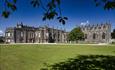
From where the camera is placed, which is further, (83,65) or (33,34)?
(33,34)

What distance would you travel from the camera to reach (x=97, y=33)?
101 meters

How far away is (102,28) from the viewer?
9912 centimetres

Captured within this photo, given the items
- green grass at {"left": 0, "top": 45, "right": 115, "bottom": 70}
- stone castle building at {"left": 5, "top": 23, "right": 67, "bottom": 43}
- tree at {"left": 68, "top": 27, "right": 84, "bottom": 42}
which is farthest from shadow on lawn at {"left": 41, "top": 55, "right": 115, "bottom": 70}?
stone castle building at {"left": 5, "top": 23, "right": 67, "bottom": 43}

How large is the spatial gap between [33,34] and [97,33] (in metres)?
29.8

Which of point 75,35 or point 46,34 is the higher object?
point 46,34

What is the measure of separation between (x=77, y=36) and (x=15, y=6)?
86.0 meters

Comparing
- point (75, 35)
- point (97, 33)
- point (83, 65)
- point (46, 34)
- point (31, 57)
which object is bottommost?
point (83, 65)

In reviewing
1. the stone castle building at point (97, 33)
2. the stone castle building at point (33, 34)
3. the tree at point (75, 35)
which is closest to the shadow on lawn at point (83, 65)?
the tree at point (75, 35)

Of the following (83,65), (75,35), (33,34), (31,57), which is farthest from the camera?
(33,34)

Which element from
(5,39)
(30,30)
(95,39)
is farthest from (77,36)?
(5,39)

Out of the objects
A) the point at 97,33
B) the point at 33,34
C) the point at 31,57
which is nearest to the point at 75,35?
the point at 97,33

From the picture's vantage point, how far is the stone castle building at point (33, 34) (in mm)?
93938

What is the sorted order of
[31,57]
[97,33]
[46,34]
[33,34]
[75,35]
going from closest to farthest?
1. [31,57]
2. [75,35]
3. [33,34]
4. [46,34]
5. [97,33]

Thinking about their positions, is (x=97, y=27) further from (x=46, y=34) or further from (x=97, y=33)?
(x=46, y=34)
